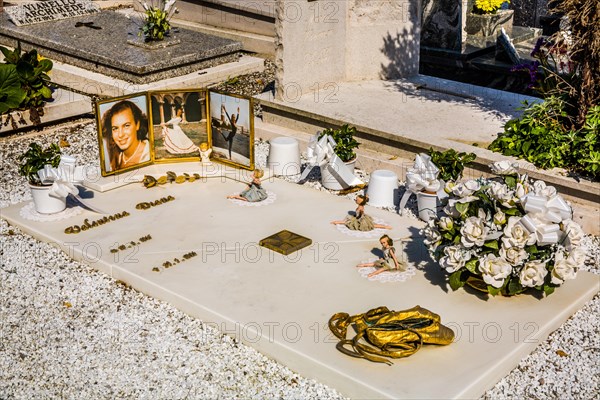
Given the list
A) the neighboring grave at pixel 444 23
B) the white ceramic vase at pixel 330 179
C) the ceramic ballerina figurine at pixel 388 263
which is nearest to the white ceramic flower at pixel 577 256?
the ceramic ballerina figurine at pixel 388 263

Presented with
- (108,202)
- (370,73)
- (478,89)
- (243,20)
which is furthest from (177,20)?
(108,202)

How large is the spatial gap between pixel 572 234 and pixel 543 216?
0.93 feet

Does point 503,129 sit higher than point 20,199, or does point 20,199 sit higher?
point 503,129

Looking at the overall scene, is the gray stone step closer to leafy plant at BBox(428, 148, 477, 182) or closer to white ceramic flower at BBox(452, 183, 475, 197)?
leafy plant at BBox(428, 148, 477, 182)

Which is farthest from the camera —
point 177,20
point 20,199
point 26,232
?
point 177,20

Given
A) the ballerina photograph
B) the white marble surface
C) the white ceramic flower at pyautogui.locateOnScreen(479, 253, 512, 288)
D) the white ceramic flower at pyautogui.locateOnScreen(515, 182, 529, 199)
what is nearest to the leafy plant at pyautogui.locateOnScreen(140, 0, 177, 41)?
the ballerina photograph

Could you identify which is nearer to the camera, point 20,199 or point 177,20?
point 20,199

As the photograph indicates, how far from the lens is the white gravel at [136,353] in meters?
6.40

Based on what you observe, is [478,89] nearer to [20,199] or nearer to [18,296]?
[20,199]

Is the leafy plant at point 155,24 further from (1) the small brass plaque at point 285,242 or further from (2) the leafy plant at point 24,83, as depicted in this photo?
(1) the small brass plaque at point 285,242

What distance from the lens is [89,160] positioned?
36.3 ft

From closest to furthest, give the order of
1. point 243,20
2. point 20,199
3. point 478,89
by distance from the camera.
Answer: point 20,199, point 478,89, point 243,20

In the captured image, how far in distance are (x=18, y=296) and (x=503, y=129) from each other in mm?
6125

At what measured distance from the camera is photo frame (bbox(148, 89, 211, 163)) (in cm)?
1006
